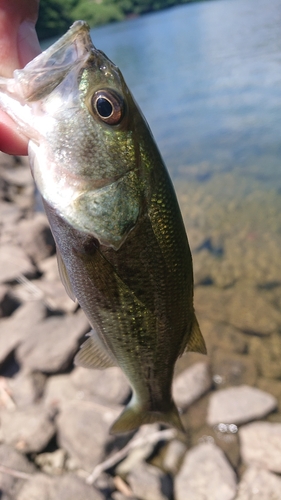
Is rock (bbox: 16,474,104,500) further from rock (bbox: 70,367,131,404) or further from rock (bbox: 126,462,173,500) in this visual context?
rock (bbox: 70,367,131,404)

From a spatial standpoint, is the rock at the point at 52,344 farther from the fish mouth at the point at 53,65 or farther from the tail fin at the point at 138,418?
the fish mouth at the point at 53,65

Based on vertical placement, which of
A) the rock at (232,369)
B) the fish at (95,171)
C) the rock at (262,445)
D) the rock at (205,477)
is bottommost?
the rock at (232,369)

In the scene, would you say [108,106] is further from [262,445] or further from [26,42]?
[262,445]

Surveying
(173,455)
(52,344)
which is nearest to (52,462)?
(173,455)

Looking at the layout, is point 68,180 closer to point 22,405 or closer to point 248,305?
point 22,405

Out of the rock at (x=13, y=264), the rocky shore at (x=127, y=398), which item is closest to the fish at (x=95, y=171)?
the rocky shore at (x=127, y=398)

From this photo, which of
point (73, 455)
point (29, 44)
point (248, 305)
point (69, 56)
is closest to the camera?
point (69, 56)

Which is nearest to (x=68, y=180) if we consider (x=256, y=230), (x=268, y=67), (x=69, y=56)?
(x=69, y=56)
